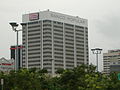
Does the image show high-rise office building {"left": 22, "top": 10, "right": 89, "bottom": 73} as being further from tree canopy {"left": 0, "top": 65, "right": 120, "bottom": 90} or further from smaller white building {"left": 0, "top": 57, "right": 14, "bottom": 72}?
tree canopy {"left": 0, "top": 65, "right": 120, "bottom": 90}

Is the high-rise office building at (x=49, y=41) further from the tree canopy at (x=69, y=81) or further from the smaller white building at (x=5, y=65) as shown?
the tree canopy at (x=69, y=81)

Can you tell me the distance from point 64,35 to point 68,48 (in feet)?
24.1

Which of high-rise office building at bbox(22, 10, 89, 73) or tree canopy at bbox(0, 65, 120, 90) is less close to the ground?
high-rise office building at bbox(22, 10, 89, 73)

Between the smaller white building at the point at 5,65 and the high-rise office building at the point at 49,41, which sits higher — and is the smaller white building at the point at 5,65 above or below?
below

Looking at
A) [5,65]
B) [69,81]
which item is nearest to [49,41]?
[5,65]

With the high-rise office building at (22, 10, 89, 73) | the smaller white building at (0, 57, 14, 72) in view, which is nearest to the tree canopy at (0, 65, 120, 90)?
the smaller white building at (0, 57, 14, 72)

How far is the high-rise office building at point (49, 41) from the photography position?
6407 inches

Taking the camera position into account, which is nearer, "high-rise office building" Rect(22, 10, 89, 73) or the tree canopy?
the tree canopy

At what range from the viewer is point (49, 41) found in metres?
164

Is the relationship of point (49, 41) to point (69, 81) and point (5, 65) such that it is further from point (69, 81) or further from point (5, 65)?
point (69, 81)

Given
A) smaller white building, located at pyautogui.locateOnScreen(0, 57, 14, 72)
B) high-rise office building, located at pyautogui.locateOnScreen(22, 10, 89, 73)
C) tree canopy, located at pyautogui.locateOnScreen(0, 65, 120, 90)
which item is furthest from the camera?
high-rise office building, located at pyautogui.locateOnScreen(22, 10, 89, 73)

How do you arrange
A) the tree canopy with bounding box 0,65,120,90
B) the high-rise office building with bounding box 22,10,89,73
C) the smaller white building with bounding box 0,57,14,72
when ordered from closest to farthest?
1. the tree canopy with bounding box 0,65,120,90
2. the smaller white building with bounding box 0,57,14,72
3. the high-rise office building with bounding box 22,10,89,73

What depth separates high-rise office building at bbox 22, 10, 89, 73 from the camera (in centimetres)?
16275

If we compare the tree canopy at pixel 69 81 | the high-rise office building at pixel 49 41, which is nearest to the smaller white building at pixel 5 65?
the tree canopy at pixel 69 81
